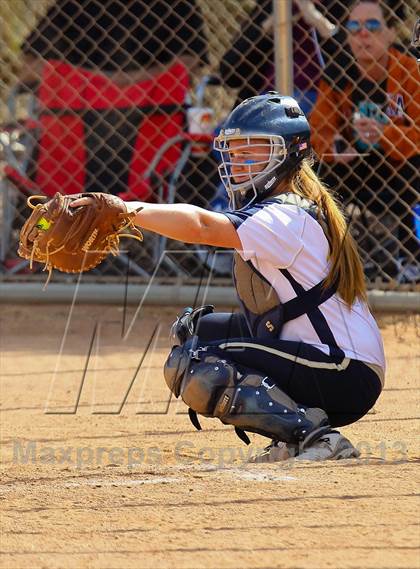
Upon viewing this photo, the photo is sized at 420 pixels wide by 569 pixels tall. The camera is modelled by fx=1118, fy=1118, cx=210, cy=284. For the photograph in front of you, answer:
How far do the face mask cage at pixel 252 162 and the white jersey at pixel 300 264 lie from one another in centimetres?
17

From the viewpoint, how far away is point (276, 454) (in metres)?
3.90

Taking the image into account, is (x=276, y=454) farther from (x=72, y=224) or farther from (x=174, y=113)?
(x=174, y=113)

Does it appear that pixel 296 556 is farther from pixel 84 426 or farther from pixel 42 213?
pixel 84 426

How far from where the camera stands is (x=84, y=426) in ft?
15.6

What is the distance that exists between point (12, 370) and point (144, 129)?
2020 millimetres

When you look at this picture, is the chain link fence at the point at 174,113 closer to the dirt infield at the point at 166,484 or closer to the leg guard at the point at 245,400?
the dirt infield at the point at 166,484

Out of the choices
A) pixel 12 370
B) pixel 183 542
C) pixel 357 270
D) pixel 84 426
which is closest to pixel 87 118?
pixel 12 370

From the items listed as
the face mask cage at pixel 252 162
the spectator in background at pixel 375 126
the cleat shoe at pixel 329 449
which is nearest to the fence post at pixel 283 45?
the spectator in background at pixel 375 126

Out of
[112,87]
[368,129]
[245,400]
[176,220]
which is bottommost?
[112,87]

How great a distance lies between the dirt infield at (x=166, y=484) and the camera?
2838 millimetres

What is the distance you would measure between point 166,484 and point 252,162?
1.15 meters

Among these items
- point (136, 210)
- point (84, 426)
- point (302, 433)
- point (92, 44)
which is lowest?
point (84, 426)

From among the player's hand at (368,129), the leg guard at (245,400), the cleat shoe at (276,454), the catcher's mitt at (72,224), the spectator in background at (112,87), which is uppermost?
the player's hand at (368,129)

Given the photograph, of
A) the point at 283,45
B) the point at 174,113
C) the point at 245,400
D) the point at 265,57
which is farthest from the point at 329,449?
the point at 174,113
